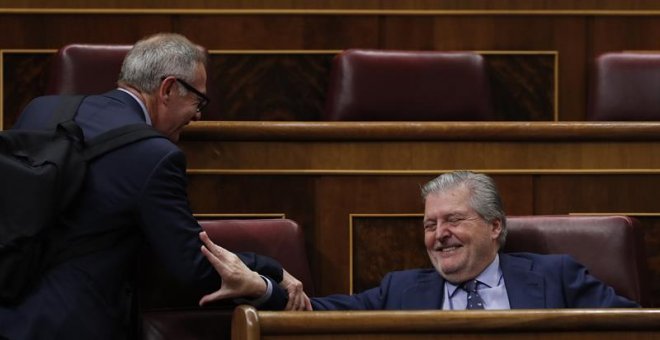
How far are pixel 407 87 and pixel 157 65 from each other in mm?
349

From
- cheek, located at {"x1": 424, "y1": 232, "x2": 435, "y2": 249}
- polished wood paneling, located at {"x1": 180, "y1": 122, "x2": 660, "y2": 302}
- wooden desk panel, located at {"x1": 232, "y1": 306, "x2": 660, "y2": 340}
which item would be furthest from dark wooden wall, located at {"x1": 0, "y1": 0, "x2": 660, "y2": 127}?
wooden desk panel, located at {"x1": 232, "y1": 306, "x2": 660, "y2": 340}

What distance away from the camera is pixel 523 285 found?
31.9 inches

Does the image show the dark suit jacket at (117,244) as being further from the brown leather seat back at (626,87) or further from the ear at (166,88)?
the brown leather seat back at (626,87)

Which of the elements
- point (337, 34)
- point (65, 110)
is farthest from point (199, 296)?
point (337, 34)

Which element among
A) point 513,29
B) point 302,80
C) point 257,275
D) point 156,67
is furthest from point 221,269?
point 513,29

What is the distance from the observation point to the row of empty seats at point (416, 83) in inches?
40.8

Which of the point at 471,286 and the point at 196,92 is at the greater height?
the point at 196,92

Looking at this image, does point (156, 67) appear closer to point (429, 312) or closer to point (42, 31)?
point (429, 312)

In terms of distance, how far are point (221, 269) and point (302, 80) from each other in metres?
0.50

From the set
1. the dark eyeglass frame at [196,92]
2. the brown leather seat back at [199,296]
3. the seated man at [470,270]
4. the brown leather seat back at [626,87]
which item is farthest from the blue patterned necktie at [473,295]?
the brown leather seat back at [626,87]

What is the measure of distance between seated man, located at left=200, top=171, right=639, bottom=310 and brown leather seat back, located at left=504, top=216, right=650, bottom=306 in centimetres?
2

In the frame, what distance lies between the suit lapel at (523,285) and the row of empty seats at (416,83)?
0.27m

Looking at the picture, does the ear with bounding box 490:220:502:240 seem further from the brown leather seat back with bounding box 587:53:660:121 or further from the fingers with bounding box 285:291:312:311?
the brown leather seat back with bounding box 587:53:660:121

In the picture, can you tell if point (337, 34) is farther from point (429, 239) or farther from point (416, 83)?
point (429, 239)
